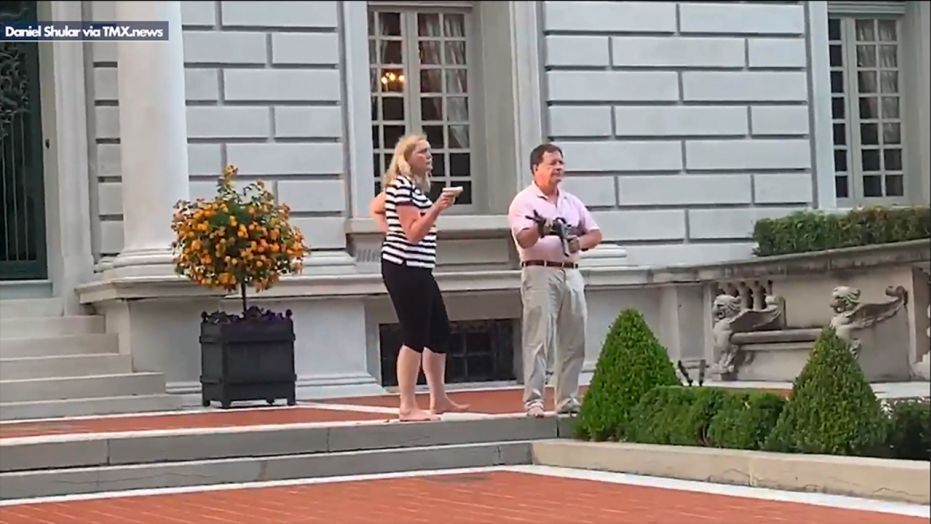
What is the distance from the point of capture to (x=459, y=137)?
19.1 meters

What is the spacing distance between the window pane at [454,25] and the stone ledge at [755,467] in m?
8.61

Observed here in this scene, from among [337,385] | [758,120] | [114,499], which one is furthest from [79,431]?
[758,120]

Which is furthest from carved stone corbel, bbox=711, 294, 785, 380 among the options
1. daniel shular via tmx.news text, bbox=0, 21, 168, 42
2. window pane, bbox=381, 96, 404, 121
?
daniel shular via tmx.news text, bbox=0, 21, 168, 42

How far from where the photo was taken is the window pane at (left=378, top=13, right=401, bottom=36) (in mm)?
18703

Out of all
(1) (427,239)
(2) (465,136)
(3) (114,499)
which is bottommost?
(3) (114,499)

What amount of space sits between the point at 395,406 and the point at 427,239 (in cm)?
319

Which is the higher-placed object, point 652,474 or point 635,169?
point 635,169

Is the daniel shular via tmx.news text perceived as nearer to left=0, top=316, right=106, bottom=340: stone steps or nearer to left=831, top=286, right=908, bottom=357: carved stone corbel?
left=0, top=316, right=106, bottom=340: stone steps

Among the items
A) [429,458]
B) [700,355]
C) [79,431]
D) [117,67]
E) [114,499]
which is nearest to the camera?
[114,499]

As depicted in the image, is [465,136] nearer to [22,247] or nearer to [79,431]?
[22,247]

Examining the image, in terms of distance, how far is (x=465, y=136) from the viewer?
62.8ft

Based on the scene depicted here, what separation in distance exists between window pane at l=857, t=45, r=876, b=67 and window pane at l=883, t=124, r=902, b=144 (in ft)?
2.50

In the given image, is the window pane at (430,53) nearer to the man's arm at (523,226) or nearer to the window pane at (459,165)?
the window pane at (459,165)

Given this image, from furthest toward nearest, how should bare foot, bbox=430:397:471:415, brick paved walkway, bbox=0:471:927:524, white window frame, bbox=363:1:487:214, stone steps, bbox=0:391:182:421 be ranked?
white window frame, bbox=363:1:487:214 < stone steps, bbox=0:391:182:421 < bare foot, bbox=430:397:471:415 < brick paved walkway, bbox=0:471:927:524
